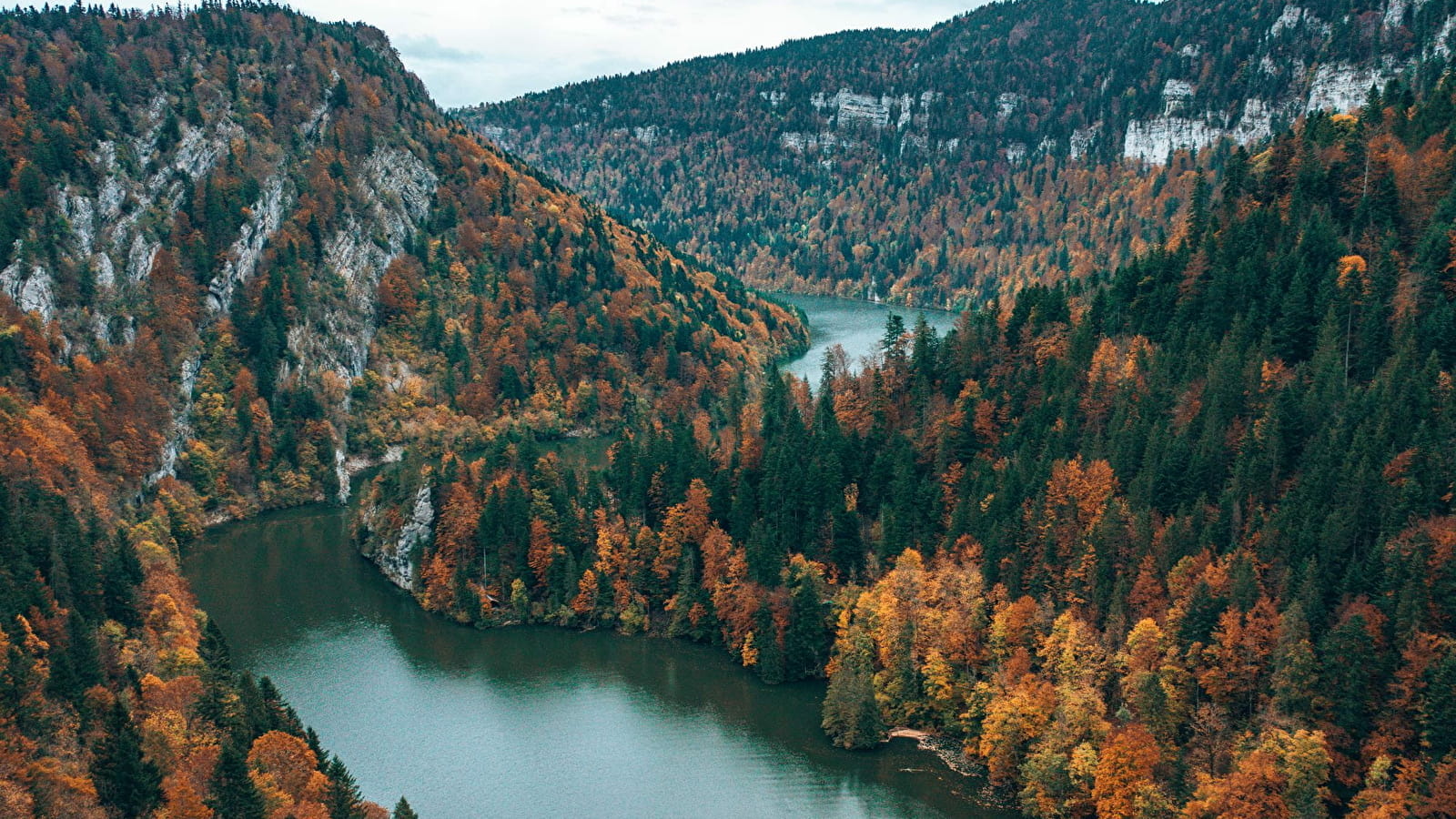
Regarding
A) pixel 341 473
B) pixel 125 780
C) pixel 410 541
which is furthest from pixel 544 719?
pixel 341 473

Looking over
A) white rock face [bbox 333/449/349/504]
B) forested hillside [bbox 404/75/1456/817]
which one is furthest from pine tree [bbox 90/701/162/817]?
white rock face [bbox 333/449/349/504]

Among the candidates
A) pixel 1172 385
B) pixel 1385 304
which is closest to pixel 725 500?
pixel 1172 385

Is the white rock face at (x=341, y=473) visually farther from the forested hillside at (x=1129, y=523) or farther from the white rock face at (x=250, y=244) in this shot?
the forested hillside at (x=1129, y=523)

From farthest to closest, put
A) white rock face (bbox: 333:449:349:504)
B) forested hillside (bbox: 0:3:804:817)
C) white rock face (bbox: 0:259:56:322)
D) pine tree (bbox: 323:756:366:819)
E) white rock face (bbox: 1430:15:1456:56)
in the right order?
white rock face (bbox: 1430:15:1456:56), white rock face (bbox: 333:449:349:504), white rock face (bbox: 0:259:56:322), forested hillside (bbox: 0:3:804:817), pine tree (bbox: 323:756:366:819)

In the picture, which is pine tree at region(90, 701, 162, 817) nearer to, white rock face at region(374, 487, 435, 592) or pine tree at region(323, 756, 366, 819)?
pine tree at region(323, 756, 366, 819)

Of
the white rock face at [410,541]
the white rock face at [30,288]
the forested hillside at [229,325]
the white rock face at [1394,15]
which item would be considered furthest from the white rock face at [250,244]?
the white rock face at [1394,15]

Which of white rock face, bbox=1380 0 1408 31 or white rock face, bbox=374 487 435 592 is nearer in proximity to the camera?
white rock face, bbox=374 487 435 592
